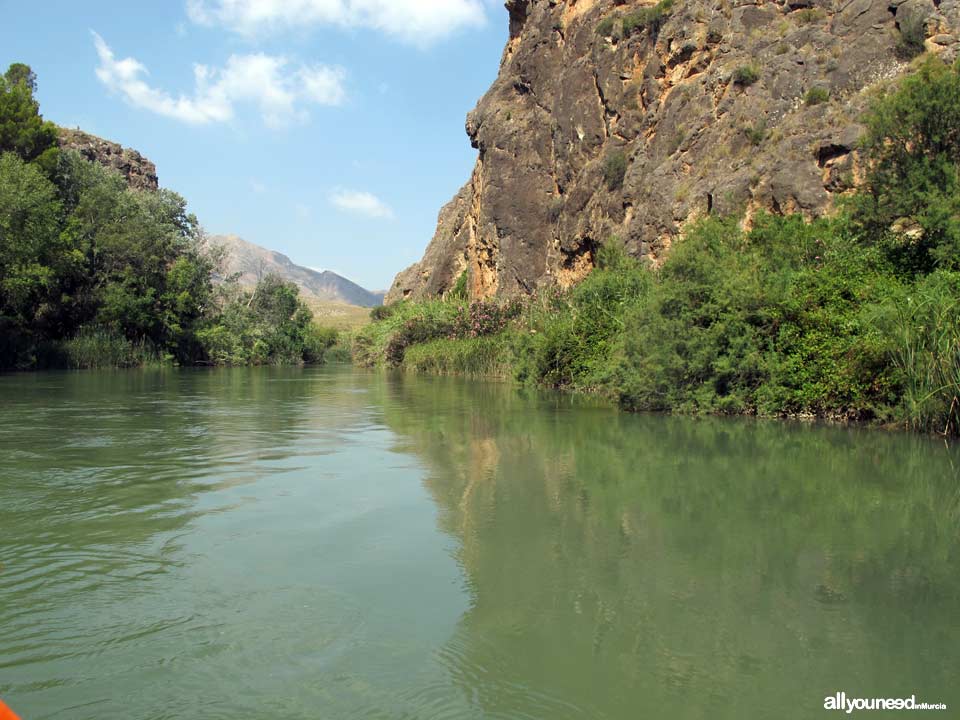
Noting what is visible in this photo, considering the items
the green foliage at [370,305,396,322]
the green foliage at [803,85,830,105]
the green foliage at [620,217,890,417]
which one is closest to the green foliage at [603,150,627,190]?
the green foliage at [803,85,830,105]

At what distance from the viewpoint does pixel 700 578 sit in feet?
19.2

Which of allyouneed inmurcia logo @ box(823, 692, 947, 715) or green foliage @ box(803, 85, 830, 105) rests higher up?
green foliage @ box(803, 85, 830, 105)

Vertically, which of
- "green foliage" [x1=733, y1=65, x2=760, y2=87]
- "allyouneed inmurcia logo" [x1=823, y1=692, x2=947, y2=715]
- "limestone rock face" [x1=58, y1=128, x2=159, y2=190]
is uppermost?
"limestone rock face" [x1=58, y1=128, x2=159, y2=190]

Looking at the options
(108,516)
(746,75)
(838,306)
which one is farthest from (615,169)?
(108,516)

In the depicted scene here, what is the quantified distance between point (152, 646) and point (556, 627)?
2371 mm

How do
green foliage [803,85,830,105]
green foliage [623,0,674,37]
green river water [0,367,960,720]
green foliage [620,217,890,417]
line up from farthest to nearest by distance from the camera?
green foliage [623,0,674,37]
green foliage [803,85,830,105]
green foliage [620,217,890,417]
green river water [0,367,960,720]

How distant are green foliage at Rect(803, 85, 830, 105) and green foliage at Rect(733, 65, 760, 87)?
10.9ft

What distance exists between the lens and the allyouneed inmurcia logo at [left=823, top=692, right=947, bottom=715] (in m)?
3.89

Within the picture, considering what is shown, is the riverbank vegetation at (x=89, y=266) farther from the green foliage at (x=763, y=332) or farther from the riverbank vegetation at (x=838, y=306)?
the green foliage at (x=763, y=332)

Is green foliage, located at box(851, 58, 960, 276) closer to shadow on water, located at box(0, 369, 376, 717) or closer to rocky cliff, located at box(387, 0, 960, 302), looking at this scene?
rocky cliff, located at box(387, 0, 960, 302)

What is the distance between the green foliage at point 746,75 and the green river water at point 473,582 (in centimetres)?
2359

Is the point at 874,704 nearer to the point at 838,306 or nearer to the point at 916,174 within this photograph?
the point at 838,306

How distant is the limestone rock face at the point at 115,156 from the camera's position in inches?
2938

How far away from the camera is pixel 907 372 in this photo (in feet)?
Result: 45.0
